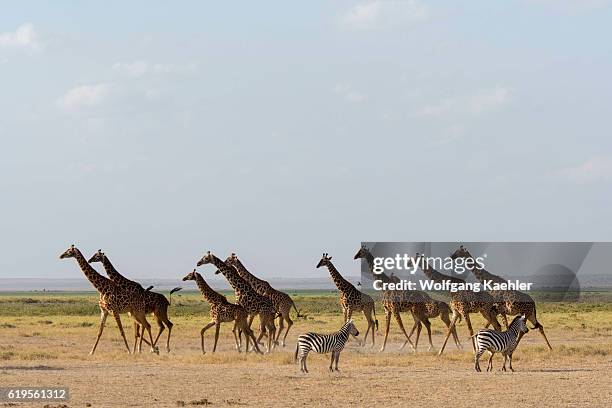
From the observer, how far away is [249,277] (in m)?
28.2

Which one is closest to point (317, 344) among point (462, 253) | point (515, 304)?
point (515, 304)

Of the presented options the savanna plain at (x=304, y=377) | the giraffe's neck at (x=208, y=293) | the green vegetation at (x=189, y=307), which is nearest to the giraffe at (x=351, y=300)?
the savanna plain at (x=304, y=377)

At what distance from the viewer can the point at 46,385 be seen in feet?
58.4

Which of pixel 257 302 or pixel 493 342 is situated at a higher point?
pixel 257 302

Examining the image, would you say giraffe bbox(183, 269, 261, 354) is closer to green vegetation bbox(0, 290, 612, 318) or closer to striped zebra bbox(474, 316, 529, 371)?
striped zebra bbox(474, 316, 529, 371)

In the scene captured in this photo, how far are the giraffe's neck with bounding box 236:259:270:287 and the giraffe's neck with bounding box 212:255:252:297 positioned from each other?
1.22 meters

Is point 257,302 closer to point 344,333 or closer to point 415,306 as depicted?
point 415,306

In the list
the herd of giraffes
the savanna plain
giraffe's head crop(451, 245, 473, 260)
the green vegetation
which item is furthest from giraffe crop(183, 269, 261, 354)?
the green vegetation

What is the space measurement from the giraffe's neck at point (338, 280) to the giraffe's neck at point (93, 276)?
618 centimetres

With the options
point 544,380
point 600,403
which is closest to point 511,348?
point 544,380

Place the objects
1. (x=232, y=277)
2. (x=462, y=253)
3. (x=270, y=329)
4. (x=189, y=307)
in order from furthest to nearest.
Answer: (x=189, y=307) → (x=462, y=253) → (x=232, y=277) → (x=270, y=329)

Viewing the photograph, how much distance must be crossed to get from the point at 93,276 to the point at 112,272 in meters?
0.54

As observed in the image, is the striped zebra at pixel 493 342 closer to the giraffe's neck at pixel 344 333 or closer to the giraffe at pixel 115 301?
the giraffe's neck at pixel 344 333

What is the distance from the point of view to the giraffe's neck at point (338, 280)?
27.3m
